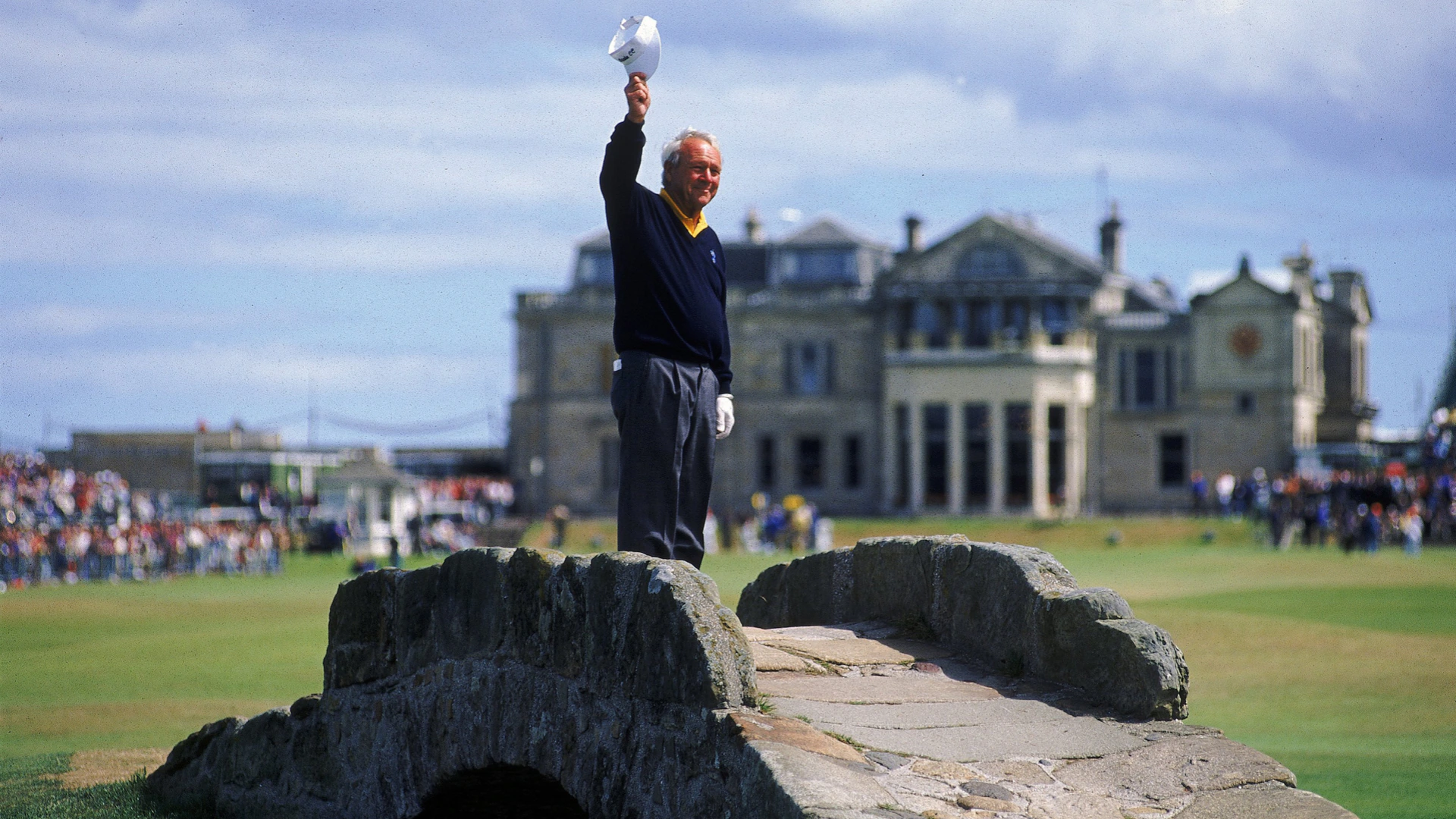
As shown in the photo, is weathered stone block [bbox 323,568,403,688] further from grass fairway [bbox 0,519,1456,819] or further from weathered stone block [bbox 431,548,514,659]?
grass fairway [bbox 0,519,1456,819]

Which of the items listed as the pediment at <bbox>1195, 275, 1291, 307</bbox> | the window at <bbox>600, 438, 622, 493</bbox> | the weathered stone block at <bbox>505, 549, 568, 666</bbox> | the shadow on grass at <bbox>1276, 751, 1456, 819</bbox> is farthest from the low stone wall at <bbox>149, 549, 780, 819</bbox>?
the window at <bbox>600, 438, 622, 493</bbox>

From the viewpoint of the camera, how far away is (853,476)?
61750 mm

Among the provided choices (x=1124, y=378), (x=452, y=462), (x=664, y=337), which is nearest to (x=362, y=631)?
(x=664, y=337)

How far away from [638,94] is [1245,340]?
5443cm

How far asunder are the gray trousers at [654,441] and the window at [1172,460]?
54096mm

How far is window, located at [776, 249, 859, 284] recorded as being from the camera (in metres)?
63.2

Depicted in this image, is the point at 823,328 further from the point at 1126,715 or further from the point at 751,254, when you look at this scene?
the point at 1126,715

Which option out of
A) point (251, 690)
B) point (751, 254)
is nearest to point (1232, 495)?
point (751, 254)

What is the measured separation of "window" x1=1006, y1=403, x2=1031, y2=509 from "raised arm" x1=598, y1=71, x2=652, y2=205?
51245mm

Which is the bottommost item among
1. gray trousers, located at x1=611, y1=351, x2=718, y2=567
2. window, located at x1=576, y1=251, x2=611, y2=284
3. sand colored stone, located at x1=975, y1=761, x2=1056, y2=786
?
sand colored stone, located at x1=975, y1=761, x2=1056, y2=786

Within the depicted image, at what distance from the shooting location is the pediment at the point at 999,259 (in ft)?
190

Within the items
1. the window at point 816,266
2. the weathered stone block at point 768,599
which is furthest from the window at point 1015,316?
the weathered stone block at point 768,599

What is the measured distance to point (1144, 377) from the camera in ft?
194

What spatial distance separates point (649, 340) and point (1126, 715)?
245cm
